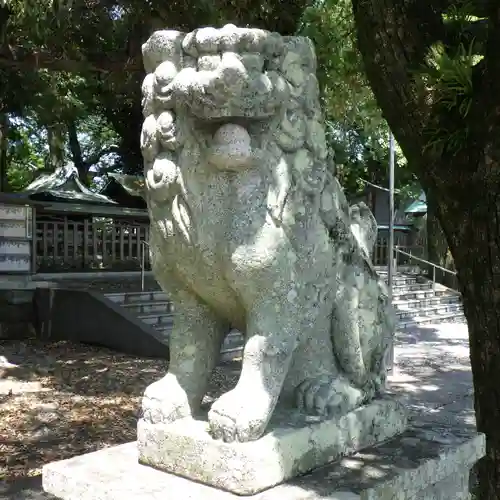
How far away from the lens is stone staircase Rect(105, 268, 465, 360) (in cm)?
947

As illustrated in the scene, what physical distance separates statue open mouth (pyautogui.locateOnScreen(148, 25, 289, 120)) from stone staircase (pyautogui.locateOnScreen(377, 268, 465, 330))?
37.8 ft

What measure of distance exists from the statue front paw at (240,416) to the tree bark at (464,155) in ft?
4.91

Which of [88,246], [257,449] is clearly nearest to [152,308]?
[88,246]

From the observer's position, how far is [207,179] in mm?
1958

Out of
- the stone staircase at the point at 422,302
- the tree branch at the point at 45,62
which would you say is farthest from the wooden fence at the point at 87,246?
the stone staircase at the point at 422,302

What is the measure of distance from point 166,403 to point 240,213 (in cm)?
68

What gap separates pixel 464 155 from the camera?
3.07 meters

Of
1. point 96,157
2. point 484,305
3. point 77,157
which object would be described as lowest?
point 484,305

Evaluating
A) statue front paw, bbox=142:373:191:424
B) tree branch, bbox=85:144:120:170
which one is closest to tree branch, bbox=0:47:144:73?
statue front paw, bbox=142:373:191:424

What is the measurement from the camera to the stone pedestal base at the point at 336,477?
1901 mm

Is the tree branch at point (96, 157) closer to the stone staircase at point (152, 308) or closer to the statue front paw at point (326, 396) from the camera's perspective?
the stone staircase at point (152, 308)

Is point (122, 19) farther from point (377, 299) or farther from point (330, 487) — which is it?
point (330, 487)

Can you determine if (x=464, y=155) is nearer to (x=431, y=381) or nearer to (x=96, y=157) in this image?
(x=431, y=381)

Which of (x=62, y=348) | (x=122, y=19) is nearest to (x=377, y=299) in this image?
(x=122, y=19)
